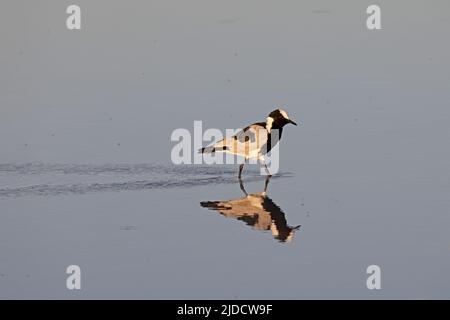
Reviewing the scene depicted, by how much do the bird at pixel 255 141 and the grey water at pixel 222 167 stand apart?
27 cm

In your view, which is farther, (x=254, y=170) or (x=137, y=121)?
(x=137, y=121)

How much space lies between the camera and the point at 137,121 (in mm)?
17547

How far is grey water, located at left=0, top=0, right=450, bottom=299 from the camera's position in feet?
38.4

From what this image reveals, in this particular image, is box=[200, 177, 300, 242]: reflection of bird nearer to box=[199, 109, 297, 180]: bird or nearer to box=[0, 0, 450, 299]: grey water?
box=[0, 0, 450, 299]: grey water

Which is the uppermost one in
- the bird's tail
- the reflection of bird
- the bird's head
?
the bird's head

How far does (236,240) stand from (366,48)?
9.19 metres

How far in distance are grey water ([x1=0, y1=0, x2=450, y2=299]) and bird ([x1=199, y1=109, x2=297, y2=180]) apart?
27cm

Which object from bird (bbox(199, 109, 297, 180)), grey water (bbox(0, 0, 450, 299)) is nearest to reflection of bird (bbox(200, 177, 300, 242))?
grey water (bbox(0, 0, 450, 299))

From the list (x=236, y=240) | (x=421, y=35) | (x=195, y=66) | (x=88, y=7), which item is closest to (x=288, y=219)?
(x=236, y=240)

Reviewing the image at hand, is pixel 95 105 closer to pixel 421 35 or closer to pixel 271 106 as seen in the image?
pixel 271 106

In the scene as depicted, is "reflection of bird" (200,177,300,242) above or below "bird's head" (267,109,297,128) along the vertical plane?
below

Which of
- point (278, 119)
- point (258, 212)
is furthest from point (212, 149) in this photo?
point (258, 212)

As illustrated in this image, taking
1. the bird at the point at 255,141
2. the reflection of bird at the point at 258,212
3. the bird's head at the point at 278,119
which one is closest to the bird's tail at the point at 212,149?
the bird at the point at 255,141

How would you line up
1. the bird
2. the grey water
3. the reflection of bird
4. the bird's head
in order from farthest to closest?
the bird's head → the bird → the reflection of bird → the grey water
